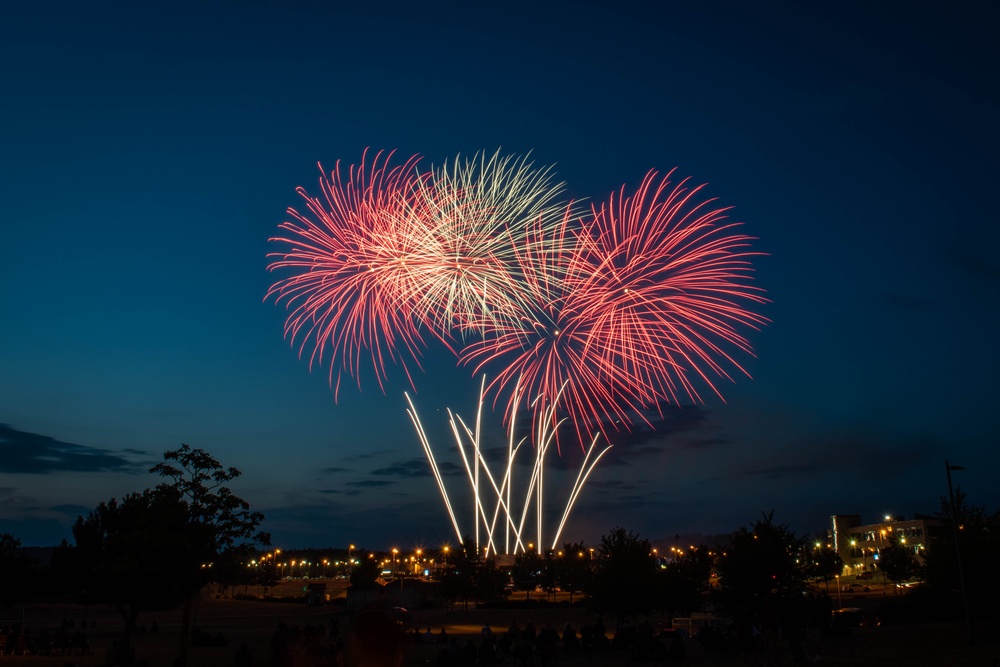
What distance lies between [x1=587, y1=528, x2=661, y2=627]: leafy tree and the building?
83496 millimetres

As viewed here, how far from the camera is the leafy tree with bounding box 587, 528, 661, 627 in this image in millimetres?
37406

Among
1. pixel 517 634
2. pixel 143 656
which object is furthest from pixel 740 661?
pixel 143 656

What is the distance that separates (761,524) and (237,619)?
4034cm

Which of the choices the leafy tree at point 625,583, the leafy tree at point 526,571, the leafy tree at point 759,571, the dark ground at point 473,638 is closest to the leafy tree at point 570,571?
the leafy tree at point 526,571

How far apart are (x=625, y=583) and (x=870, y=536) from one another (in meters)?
106

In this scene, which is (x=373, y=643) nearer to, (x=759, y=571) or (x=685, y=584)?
(x=759, y=571)

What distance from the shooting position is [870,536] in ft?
413

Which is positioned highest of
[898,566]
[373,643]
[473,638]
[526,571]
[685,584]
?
[373,643]

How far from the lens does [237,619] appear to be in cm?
5612

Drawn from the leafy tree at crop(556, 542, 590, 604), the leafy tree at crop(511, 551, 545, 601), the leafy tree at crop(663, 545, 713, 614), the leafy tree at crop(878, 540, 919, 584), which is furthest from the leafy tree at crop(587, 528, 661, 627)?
the leafy tree at crop(511, 551, 545, 601)

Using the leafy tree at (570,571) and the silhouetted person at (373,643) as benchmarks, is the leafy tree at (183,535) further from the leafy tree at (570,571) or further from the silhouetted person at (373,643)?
the leafy tree at (570,571)

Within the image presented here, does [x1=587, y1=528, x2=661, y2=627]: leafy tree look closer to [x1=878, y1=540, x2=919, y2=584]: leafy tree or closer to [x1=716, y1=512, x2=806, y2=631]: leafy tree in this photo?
[x1=716, y1=512, x2=806, y2=631]: leafy tree

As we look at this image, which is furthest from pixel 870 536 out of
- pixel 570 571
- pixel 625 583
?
pixel 625 583

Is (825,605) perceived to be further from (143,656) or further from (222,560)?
(143,656)
